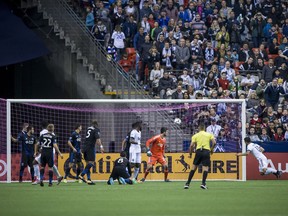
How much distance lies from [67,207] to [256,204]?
4.08 m

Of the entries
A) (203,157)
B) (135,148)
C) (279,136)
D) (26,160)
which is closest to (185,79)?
(279,136)

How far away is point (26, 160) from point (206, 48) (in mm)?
10379

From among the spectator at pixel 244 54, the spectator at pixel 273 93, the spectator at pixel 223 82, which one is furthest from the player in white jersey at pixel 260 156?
the spectator at pixel 244 54

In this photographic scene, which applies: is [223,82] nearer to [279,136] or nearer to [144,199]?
[279,136]

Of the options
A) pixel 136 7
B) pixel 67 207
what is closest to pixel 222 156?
pixel 136 7

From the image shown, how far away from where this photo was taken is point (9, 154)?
29.4m

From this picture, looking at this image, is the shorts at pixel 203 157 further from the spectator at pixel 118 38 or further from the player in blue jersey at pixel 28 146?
the spectator at pixel 118 38

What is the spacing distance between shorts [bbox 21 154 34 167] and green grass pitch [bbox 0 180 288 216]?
1.17 meters

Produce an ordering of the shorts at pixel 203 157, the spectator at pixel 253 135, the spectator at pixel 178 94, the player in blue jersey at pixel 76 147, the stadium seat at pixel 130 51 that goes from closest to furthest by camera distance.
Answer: the shorts at pixel 203 157, the player in blue jersey at pixel 76 147, the spectator at pixel 253 135, the spectator at pixel 178 94, the stadium seat at pixel 130 51

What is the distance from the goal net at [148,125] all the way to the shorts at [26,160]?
2.50ft

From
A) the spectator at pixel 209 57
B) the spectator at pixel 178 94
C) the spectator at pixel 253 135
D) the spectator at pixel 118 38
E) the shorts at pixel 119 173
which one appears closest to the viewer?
the shorts at pixel 119 173

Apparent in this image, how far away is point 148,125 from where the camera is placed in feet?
104

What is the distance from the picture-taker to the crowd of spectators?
3466 cm

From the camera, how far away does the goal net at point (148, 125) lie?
100 ft
